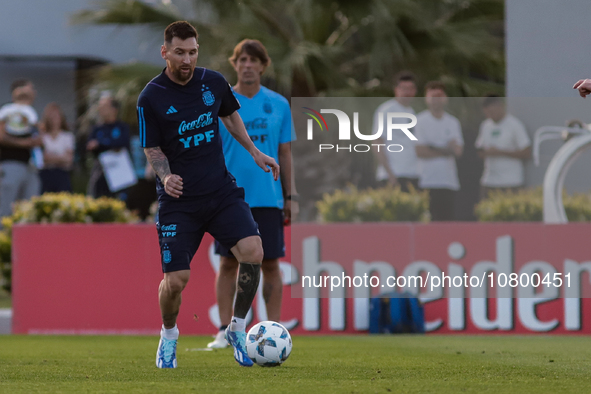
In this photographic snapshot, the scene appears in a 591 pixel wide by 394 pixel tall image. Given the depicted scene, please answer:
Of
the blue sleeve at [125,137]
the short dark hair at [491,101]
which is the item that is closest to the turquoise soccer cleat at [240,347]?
the short dark hair at [491,101]

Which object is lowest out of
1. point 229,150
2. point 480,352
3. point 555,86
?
point 480,352

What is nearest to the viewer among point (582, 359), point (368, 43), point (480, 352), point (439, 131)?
point (582, 359)

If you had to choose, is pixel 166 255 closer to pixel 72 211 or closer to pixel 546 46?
pixel 72 211

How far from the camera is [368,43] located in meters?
14.2

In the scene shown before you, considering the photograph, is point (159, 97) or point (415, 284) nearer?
point (159, 97)

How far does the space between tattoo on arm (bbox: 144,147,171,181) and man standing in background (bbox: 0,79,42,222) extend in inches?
290

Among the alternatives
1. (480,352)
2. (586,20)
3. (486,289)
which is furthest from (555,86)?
(480,352)

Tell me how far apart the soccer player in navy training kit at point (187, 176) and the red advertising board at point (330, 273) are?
3.23 metres

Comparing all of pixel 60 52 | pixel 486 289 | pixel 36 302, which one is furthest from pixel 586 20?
pixel 60 52

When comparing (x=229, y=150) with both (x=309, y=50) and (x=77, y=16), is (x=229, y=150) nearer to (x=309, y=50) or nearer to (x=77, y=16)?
(x=309, y=50)

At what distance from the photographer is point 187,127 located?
5250 millimetres

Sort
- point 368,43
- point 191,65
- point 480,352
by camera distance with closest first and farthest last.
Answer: point 191,65
point 480,352
point 368,43

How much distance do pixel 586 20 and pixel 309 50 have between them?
4.11 m

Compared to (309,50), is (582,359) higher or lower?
lower
